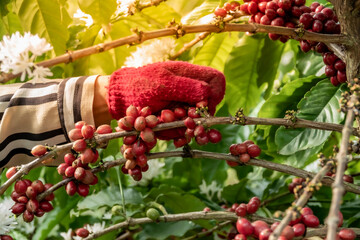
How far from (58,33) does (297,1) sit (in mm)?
492

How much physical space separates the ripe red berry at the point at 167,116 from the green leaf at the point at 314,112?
0.24 metres

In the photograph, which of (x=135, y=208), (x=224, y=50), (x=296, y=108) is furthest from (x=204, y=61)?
(x=135, y=208)

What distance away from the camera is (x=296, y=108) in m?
0.96

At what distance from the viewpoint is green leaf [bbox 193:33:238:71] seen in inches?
44.6

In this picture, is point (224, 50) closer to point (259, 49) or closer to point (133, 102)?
point (259, 49)

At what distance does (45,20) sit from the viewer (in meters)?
0.95

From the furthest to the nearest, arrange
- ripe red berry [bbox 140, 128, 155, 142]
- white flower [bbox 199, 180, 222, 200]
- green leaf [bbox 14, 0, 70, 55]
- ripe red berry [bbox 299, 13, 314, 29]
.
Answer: white flower [bbox 199, 180, 222, 200] → green leaf [bbox 14, 0, 70, 55] → ripe red berry [bbox 299, 13, 314, 29] → ripe red berry [bbox 140, 128, 155, 142]

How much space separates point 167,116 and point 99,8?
252mm

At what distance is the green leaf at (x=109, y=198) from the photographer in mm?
1201

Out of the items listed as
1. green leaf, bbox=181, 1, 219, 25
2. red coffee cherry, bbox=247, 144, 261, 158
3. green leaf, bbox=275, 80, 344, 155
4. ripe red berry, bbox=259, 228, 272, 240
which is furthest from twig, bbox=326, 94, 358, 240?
green leaf, bbox=181, 1, 219, 25

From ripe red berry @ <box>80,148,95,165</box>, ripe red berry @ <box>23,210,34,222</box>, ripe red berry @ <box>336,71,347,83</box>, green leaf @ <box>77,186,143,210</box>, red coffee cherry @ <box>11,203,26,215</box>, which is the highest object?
ripe red berry @ <box>80,148,95,165</box>

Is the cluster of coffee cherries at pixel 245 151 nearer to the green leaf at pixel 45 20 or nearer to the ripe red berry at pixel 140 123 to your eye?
the ripe red berry at pixel 140 123

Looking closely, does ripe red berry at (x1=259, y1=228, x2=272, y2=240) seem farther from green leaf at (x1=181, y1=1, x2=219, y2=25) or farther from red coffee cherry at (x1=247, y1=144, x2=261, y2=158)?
green leaf at (x1=181, y1=1, x2=219, y2=25)

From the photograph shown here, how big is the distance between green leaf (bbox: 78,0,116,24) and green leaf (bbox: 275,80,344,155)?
40 centimetres
